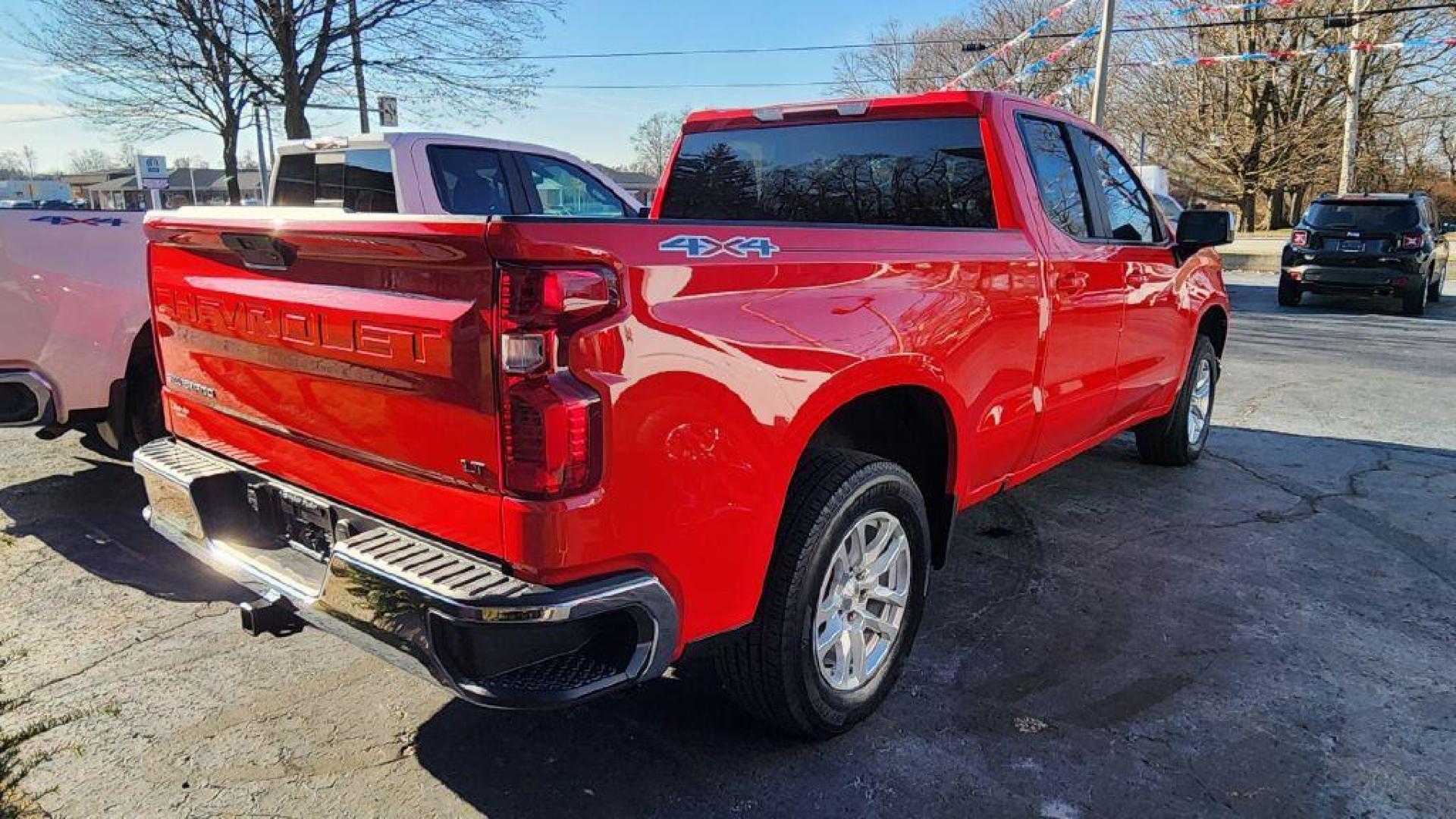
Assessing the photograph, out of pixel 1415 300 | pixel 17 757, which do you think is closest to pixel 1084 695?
pixel 17 757

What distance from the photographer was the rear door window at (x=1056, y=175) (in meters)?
3.74

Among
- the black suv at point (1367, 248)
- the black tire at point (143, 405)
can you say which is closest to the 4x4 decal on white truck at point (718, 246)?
the black tire at point (143, 405)

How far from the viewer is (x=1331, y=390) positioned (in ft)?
27.0

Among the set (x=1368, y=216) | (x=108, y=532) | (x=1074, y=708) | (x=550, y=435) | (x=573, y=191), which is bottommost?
(x=1074, y=708)

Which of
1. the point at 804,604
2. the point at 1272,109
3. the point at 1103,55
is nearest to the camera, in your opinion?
the point at 804,604

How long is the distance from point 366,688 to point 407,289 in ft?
5.37

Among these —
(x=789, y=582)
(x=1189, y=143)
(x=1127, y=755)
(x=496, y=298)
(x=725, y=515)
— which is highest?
(x=1189, y=143)

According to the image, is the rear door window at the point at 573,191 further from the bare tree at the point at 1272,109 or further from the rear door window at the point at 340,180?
the bare tree at the point at 1272,109

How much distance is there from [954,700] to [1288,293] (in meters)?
14.4

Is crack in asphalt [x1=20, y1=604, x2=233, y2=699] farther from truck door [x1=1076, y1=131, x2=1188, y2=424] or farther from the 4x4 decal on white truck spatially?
Answer: truck door [x1=1076, y1=131, x2=1188, y2=424]

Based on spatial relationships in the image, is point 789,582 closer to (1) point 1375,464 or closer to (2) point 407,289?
(2) point 407,289

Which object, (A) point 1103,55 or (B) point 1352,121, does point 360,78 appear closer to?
(A) point 1103,55

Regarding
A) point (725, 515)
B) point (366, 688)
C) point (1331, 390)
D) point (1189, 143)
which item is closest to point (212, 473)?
point (366, 688)

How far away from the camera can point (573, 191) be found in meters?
7.46
